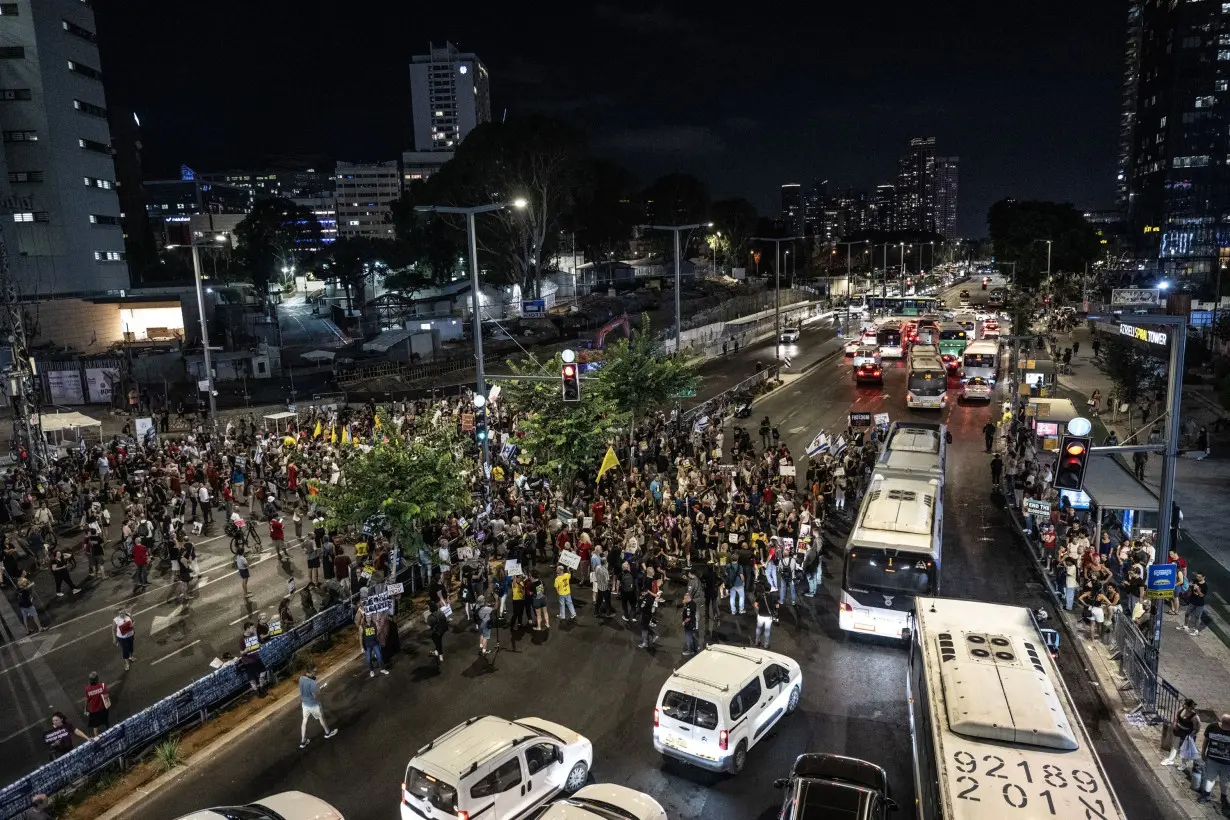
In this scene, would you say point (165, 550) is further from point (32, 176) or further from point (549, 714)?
point (32, 176)

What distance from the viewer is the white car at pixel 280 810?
10.0m

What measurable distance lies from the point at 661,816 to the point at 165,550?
1934cm

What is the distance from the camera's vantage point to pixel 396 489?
59.8 feet

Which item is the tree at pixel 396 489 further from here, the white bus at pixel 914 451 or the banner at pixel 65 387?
the banner at pixel 65 387

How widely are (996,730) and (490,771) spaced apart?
622cm

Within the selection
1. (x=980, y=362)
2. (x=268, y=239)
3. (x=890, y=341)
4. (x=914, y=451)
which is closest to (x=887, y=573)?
(x=914, y=451)

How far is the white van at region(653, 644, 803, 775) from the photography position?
1161cm

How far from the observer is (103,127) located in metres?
66.7

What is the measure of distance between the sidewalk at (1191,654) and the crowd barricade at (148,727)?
15358mm

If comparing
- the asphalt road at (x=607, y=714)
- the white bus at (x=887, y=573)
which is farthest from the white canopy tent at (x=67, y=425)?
the white bus at (x=887, y=573)

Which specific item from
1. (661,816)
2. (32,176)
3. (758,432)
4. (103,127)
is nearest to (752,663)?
(661,816)

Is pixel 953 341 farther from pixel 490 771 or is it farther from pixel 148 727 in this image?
pixel 148 727

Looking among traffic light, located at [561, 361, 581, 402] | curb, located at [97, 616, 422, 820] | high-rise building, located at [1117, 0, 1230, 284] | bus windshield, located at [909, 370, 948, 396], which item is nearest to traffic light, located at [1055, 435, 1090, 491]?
traffic light, located at [561, 361, 581, 402]

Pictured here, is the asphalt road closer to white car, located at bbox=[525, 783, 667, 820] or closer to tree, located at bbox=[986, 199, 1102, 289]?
white car, located at bbox=[525, 783, 667, 820]
